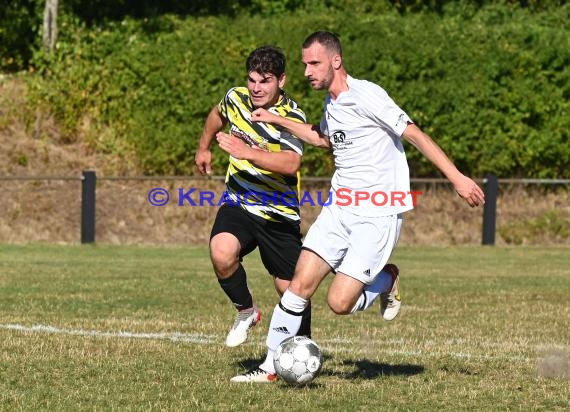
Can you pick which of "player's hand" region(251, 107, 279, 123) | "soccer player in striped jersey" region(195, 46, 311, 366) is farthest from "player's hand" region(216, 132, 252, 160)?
"soccer player in striped jersey" region(195, 46, 311, 366)

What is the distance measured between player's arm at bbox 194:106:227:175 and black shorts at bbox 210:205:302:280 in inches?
22.9

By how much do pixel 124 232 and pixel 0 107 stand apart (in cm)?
397

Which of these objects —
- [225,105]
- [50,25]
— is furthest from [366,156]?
[50,25]

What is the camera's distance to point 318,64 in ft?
26.9

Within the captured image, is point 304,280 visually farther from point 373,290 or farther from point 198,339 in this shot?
point 198,339

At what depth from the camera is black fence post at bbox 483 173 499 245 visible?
24344 mm

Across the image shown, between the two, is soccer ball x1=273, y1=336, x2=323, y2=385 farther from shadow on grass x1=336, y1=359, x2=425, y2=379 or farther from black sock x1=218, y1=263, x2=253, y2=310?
black sock x1=218, y1=263, x2=253, y2=310

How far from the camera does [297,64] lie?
25281 millimetres

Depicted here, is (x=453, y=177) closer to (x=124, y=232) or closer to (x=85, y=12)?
(x=124, y=232)

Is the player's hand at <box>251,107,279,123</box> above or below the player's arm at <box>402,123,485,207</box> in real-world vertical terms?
above

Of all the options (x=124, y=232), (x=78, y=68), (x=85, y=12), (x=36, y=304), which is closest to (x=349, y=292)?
(x=36, y=304)

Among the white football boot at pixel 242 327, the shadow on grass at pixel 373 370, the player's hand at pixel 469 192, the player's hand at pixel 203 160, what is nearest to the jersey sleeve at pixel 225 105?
the player's hand at pixel 203 160

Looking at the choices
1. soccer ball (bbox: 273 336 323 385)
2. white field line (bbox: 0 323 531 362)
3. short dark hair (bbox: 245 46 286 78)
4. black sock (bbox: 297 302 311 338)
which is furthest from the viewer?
white field line (bbox: 0 323 531 362)

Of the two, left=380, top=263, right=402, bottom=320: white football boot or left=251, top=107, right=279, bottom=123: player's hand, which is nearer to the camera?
left=251, top=107, right=279, bottom=123: player's hand
